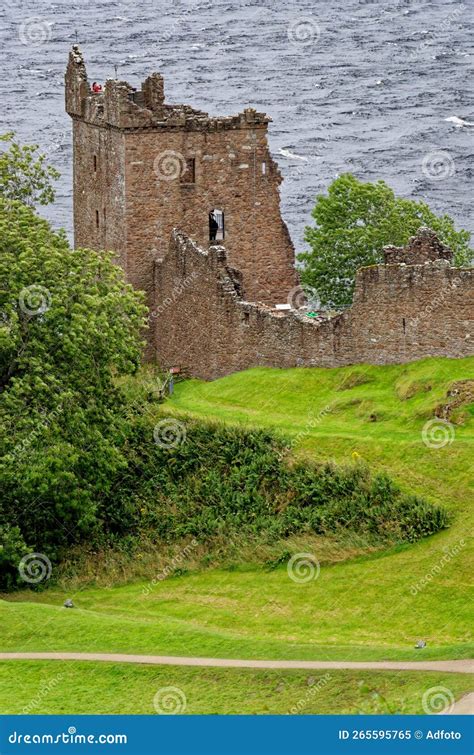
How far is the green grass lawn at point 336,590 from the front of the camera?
205ft

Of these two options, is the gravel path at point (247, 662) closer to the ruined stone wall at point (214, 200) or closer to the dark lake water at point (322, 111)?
the ruined stone wall at point (214, 200)

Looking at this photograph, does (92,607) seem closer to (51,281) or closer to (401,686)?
(51,281)

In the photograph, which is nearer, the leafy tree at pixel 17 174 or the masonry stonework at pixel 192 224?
the leafy tree at pixel 17 174

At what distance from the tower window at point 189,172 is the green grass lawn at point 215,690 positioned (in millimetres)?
36672

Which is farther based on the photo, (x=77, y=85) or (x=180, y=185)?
(x=77, y=85)

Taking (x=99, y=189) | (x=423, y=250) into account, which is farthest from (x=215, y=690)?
(x=99, y=189)

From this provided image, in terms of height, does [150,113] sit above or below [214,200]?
above

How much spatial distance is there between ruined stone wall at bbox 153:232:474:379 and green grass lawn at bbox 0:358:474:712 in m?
1.00

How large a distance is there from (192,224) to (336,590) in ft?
96.8

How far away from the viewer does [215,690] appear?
56.6 m

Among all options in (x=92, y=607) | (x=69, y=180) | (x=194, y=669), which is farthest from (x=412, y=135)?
(x=194, y=669)

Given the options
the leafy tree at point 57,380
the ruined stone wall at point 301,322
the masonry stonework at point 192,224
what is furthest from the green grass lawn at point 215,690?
the masonry stonework at point 192,224

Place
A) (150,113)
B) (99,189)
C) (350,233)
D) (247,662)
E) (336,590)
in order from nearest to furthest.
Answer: (247,662) < (336,590) < (150,113) < (99,189) < (350,233)

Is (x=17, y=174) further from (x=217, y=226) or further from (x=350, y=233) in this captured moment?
(x=350, y=233)
